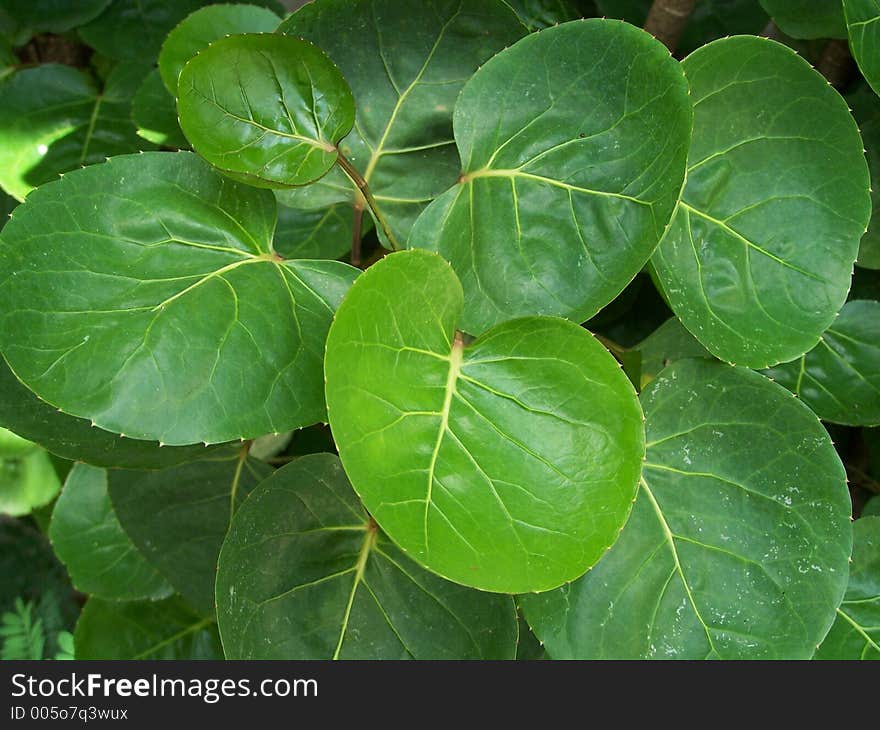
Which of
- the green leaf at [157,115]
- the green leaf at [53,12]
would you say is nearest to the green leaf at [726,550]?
the green leaf at [157,115]

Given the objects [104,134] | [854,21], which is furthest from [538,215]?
[104,134]

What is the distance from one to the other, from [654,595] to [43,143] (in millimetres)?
958

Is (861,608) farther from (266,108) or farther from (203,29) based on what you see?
(203,29)

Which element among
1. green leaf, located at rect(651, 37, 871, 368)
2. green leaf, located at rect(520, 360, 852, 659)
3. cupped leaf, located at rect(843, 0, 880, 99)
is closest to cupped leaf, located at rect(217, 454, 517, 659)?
green leaf, located at rect(520, 360, 852, 659)

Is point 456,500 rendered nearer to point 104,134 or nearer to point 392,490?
point 392,490

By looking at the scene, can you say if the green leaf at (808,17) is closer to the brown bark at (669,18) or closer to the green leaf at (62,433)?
the brown bark at (669,18)

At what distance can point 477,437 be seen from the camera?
57cm

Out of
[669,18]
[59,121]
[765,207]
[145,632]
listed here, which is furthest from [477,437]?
[59,121]

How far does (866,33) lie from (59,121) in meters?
0.98

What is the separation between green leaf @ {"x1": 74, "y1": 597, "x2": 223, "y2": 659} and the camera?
1050 millimetres

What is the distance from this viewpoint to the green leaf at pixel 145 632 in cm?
105

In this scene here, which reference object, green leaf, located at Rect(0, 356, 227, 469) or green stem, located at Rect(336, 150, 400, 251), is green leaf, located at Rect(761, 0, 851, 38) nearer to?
green stem, located at Rect(336, 150, 400, 251)
